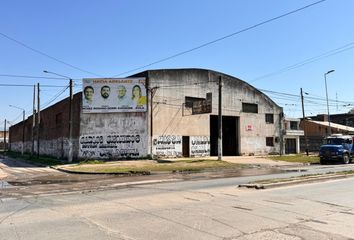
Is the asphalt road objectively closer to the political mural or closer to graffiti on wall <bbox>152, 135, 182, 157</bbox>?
graffiti on wall <bbox>152, 135, 182, 157</bbox>

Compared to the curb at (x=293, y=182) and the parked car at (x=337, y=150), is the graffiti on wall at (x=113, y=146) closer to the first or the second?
the parked car at (x=337, y=150)

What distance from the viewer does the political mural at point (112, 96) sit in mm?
37844

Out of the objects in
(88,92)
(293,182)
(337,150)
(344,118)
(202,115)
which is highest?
A: (344,118)

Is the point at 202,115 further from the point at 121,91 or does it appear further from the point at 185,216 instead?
the point at 185,216

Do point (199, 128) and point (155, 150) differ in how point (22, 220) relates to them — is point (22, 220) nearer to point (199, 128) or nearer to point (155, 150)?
point (155, 150)

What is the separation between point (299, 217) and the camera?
955cm

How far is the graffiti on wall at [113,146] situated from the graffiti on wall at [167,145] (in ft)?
4.73

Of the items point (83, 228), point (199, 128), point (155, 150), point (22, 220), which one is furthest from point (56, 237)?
point (199, 128)

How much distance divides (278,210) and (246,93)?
122 ft

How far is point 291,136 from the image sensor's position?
5419cm

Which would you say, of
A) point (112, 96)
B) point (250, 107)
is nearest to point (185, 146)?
point (112, 96)

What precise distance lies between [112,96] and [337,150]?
21409 millimetres

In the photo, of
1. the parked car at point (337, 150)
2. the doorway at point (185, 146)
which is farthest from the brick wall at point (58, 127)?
the parked car at point (337, 150)

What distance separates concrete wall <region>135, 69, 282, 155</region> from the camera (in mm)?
38781
